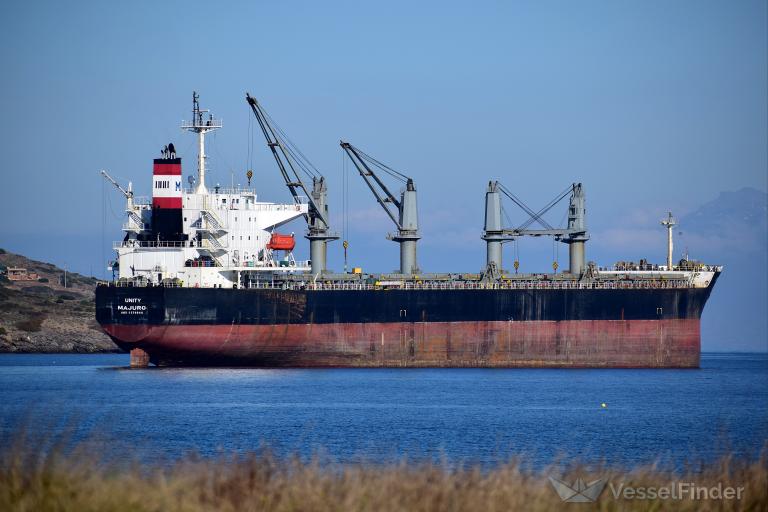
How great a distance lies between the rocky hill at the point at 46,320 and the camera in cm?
8144

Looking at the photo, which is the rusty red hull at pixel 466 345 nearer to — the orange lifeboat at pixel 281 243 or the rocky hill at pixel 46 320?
the orange lifeboat at pixel 281 243

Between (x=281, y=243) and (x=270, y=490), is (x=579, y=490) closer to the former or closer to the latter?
(x=270, y=490)

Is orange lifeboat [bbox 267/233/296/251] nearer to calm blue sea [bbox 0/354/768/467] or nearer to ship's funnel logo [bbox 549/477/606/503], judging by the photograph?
calm blue sea [bbox 0/354/768/467]

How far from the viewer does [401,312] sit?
5019 cm

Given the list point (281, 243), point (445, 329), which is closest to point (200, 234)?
point (281, 243)

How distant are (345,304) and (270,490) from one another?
36.4 m

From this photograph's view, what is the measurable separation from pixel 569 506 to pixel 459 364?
37.1 metres

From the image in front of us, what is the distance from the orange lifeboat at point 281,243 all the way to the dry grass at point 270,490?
37943 mm

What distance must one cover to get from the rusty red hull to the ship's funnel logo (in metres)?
34.5

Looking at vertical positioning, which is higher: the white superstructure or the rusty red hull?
the white superstructure

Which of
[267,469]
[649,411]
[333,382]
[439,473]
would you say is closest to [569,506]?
[439,473]

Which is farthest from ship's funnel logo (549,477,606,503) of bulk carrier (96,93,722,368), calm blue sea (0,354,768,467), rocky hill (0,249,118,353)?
rocky hill (0,249,118,353)

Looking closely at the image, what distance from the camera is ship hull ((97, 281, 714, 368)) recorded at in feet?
158

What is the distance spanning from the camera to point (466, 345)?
50.6 m
